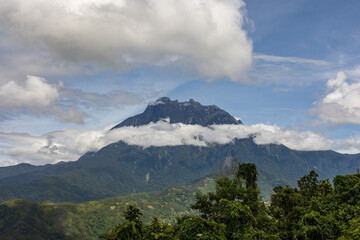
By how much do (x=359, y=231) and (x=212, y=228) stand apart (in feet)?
61.8

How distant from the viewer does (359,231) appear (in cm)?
3447

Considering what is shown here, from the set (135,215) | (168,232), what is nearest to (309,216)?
(168,232)

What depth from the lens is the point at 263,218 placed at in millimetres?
64438

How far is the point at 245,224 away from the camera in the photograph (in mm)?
44969

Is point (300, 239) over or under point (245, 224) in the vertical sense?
under

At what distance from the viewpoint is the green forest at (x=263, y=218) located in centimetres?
3272

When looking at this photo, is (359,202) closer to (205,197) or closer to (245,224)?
(245,224)

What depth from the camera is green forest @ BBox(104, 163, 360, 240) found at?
3272 cm

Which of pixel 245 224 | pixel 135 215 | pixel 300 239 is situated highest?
pixel 135 215

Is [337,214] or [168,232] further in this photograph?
[337,214]

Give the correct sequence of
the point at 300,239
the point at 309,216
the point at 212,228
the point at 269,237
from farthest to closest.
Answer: the point at 300,239, the point at 309,216, the point at 269,237, the point at 212,228

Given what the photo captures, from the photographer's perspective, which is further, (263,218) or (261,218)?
(261,218)

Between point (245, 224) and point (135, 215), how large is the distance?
20.5 meters

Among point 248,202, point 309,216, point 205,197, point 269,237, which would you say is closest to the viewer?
point 269,237
